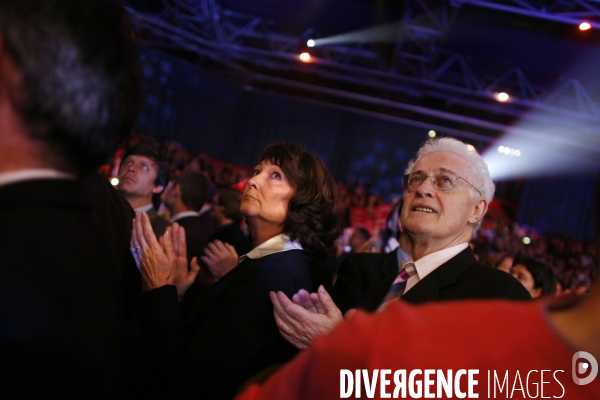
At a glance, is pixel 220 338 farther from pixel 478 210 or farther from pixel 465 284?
pixel 478 210

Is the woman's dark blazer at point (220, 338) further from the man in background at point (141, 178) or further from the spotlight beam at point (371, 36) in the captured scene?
the spotlight beam at point (371, 36)

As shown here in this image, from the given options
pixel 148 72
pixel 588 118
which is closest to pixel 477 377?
pixel 588 118

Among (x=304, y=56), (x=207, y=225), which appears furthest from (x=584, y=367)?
(x=304, y=56)

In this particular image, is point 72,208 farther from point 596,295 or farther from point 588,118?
point 588,118

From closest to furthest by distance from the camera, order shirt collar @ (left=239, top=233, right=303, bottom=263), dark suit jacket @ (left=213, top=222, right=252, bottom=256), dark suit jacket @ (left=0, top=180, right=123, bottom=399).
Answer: dark suit jacket @ (left=0, top=180, right=123, bottom=399), shirt collar @ (left=239, top=233, right=303, bottom=263), dark suit jacket @ (left=213, top=222, right=252, bottom=256)

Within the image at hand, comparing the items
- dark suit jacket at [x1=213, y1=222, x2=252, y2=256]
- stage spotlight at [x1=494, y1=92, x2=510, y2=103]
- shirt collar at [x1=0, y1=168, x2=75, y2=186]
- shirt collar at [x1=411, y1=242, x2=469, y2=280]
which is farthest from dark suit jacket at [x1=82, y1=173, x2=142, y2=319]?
stage spotlight at [x1=494, y1=92, x2=510, y2=103]

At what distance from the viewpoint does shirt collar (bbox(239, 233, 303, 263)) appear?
208 cm

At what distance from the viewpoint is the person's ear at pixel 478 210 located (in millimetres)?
2111

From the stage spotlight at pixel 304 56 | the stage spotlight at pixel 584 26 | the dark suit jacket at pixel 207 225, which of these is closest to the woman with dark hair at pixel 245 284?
the dark suit jacket at pixel 207 225

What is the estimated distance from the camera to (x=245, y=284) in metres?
1.81

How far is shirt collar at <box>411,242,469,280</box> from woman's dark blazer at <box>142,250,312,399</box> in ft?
1.45

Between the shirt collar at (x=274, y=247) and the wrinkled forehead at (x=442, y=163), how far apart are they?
2.00 ft

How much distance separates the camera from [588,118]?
1031 centimetres

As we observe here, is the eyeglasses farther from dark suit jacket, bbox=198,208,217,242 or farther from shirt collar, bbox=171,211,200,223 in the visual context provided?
dark suit jacket, bbox=198,208,217,242
